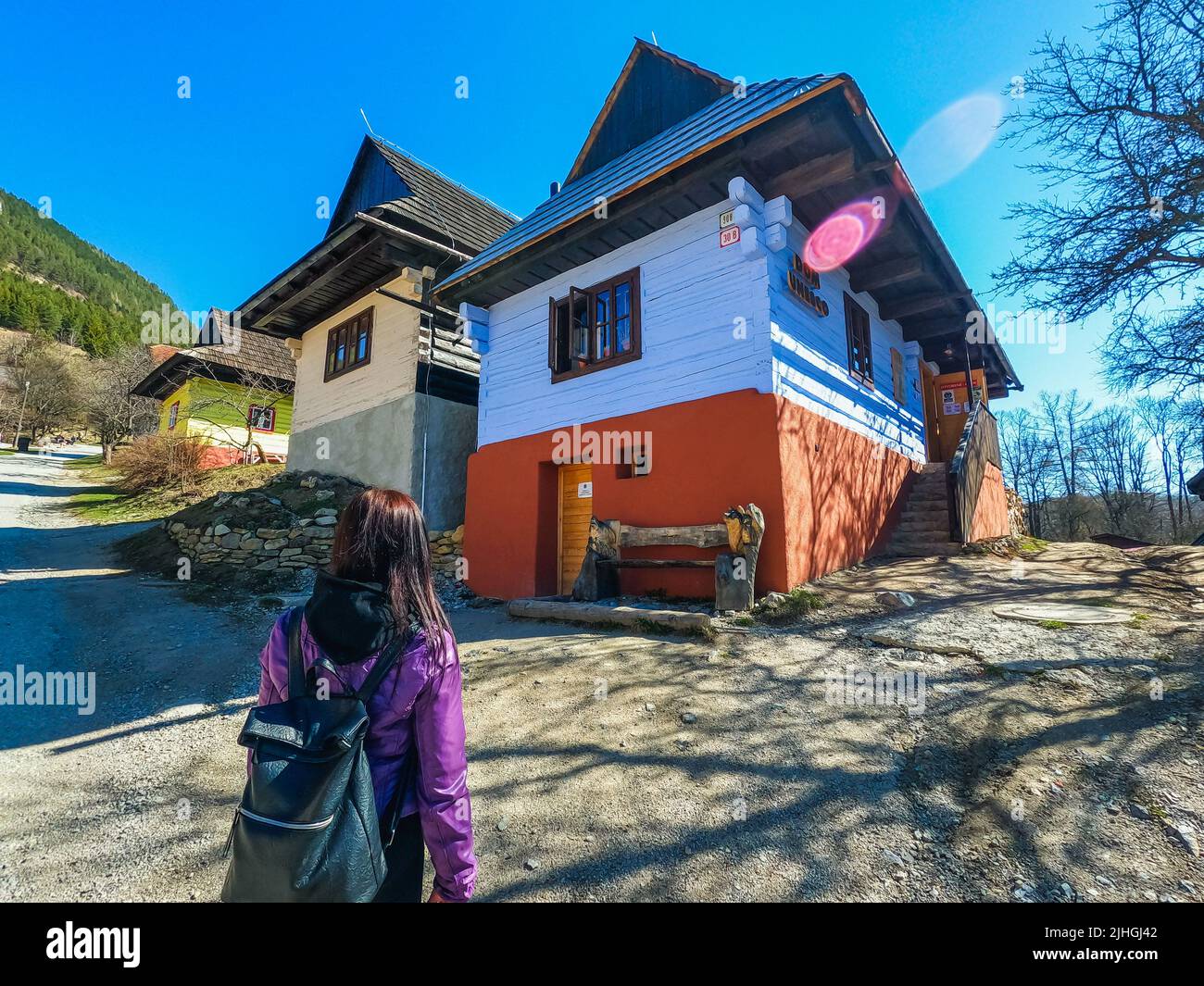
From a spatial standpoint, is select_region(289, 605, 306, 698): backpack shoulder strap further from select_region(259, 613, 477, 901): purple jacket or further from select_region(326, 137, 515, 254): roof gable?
select_region(326, 137, 515, 254): roof gable

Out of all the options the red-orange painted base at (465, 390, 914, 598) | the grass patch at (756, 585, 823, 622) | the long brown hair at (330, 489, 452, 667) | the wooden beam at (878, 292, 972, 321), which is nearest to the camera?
the long brown hair at (330, 489, 452, 667)

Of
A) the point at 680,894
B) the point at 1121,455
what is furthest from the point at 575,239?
the point at 1121,455

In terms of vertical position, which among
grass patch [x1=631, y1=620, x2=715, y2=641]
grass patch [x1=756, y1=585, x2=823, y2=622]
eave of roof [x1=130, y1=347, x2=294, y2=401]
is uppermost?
eave of roof [x1=130, y1=347, x2=294, y2=401]

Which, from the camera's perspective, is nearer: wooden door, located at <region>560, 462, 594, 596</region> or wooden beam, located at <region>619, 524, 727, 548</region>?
wooden beam, located at <region>619, 524, 727, 548</region>

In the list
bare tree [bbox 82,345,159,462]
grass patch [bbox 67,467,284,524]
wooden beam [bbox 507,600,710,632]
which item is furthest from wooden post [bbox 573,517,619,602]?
bare tree [bbox 82,345,159,462]

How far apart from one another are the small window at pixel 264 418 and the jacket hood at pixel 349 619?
24.0 m

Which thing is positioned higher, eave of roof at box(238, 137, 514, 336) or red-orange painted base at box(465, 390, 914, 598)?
eave of roof at box(238, 137, 514, 336)

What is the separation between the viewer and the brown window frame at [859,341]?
9078 millimetres

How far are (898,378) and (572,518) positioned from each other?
23.9ft

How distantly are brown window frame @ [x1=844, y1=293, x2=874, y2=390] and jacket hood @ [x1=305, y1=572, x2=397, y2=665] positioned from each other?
885cm

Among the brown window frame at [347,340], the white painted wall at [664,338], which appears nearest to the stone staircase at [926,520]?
the white painted wall at [664,338]

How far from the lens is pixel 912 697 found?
4.02m

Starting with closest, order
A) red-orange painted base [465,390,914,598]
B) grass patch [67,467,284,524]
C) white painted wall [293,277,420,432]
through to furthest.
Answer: red-orange painted base [465,390,914,598], white painted wall [293,277,420,432], grass patch [67,467,284,524]

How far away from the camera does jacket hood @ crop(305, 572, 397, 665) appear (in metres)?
1.56
